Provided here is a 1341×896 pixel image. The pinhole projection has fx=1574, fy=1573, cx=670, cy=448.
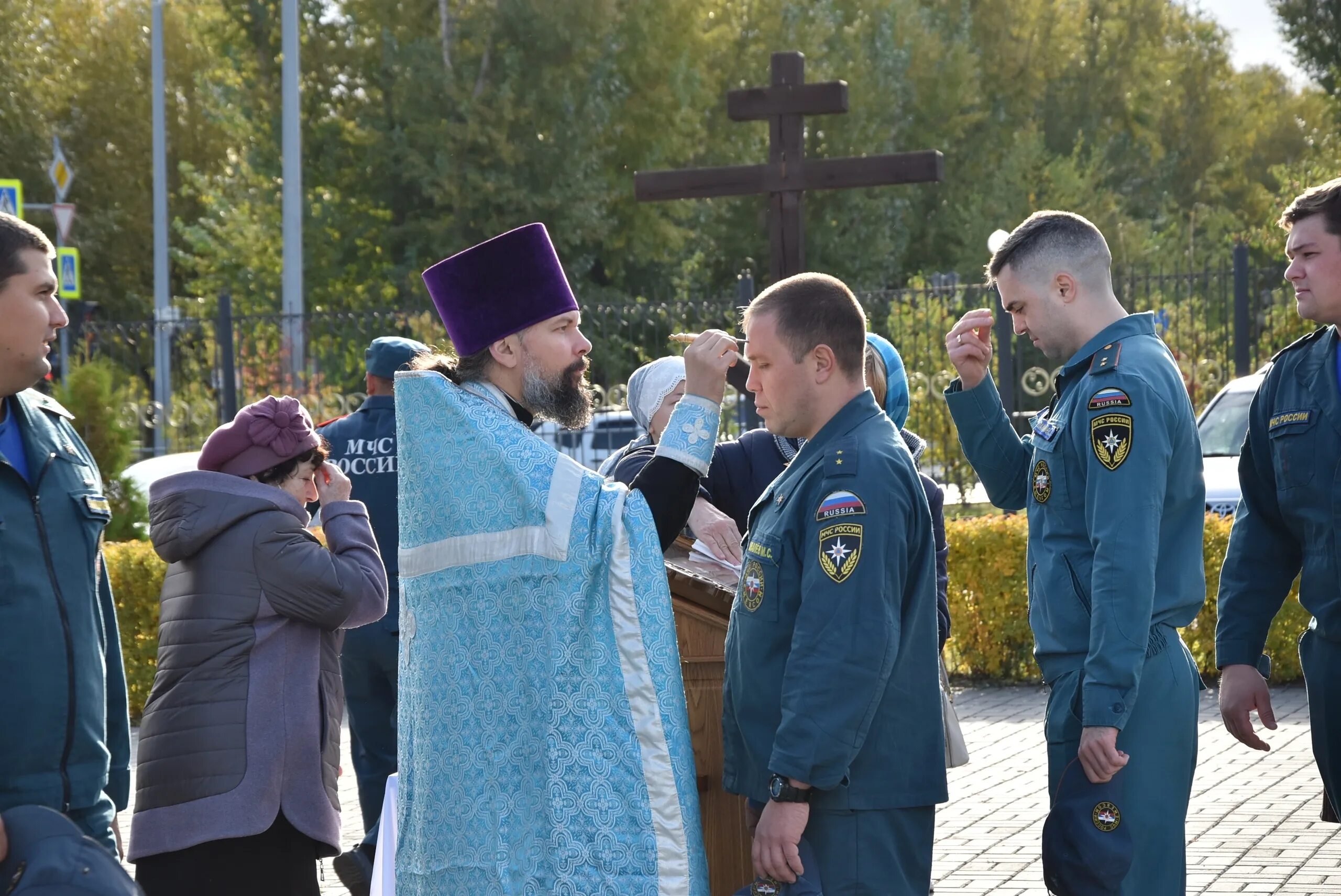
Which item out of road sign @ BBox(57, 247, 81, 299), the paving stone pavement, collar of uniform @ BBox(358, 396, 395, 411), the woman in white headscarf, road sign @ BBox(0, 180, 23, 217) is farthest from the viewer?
road sign @ BBox(57, 247, 81, 299)

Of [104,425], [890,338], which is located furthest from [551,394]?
[890,338]

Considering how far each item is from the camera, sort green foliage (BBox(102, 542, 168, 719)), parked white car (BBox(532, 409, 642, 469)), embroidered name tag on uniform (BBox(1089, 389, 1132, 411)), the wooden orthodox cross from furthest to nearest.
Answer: parked white car (BBox(532, 409, 642, 469)) < green foliage (BBox(102, 542, 168, 719)) < the wooden orthodox cross < embroidered name tag on uniform (BBox(1089, 389, 1132, 411))

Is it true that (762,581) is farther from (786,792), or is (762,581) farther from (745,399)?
(745,399)

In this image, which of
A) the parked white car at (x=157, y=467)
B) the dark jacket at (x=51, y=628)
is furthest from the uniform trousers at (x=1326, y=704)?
the parked white car at (x=157, y=467)

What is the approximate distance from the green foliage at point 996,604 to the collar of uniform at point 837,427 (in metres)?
6.58

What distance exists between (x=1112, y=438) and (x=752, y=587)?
0.85 meters

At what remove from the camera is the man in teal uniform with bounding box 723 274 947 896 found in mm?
3092

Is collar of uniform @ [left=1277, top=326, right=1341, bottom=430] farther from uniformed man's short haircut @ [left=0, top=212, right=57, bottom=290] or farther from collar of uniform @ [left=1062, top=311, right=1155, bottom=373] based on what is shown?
→ uniformed man's short haircut @ [left=0, top=212, right=57, bottom=290]

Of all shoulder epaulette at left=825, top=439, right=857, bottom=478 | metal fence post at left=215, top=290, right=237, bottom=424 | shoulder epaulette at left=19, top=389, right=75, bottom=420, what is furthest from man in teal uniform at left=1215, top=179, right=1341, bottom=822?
metal fence post at left=215, top=290, right=237, bottom=424

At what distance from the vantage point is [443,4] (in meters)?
28.0

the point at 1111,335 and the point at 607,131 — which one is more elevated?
the point at 607,131

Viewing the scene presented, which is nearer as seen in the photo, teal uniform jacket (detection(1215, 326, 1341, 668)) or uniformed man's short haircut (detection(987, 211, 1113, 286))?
uniformed man's short haircut (detection(987, 211, 1113, 286))

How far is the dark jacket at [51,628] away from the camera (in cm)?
325

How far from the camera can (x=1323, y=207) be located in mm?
3766
